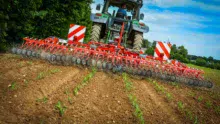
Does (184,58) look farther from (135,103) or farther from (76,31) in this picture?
(135,103)

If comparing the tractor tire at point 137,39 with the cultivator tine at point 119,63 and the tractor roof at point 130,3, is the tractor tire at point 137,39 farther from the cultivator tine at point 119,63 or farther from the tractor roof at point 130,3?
the cultivator tine at point 119,63

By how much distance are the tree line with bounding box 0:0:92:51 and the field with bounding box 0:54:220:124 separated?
2.96m

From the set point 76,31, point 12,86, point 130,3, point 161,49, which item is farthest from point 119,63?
point 130,3

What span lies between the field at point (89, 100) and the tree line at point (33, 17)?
2962 mm

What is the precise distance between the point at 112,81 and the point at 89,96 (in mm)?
1448

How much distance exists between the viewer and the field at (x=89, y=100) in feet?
9.67

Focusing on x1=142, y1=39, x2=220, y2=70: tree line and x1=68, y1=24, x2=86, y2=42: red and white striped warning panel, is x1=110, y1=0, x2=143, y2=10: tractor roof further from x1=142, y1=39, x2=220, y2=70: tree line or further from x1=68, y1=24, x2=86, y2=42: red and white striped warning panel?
x1=142, y1=39, x2=220, y2=70: tree line

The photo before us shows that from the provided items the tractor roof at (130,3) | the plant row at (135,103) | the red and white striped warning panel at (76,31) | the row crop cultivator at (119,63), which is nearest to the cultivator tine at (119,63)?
the row crop cultivator at (119,63)

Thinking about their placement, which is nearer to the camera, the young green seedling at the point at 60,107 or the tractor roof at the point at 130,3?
the young green seedling at the point at 60,107

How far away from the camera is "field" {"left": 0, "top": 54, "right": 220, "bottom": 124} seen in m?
2.95

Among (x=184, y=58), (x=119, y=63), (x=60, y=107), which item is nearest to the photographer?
(x=60, y=107)

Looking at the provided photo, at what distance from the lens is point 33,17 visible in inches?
348

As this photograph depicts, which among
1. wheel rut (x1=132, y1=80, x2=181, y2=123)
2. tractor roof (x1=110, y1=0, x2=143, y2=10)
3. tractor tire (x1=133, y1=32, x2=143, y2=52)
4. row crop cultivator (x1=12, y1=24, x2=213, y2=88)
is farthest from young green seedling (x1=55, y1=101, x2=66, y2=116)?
tractor roof (x1=110, y1=0, x2=143, y2=10)

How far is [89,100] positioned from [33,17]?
21.4 feet
